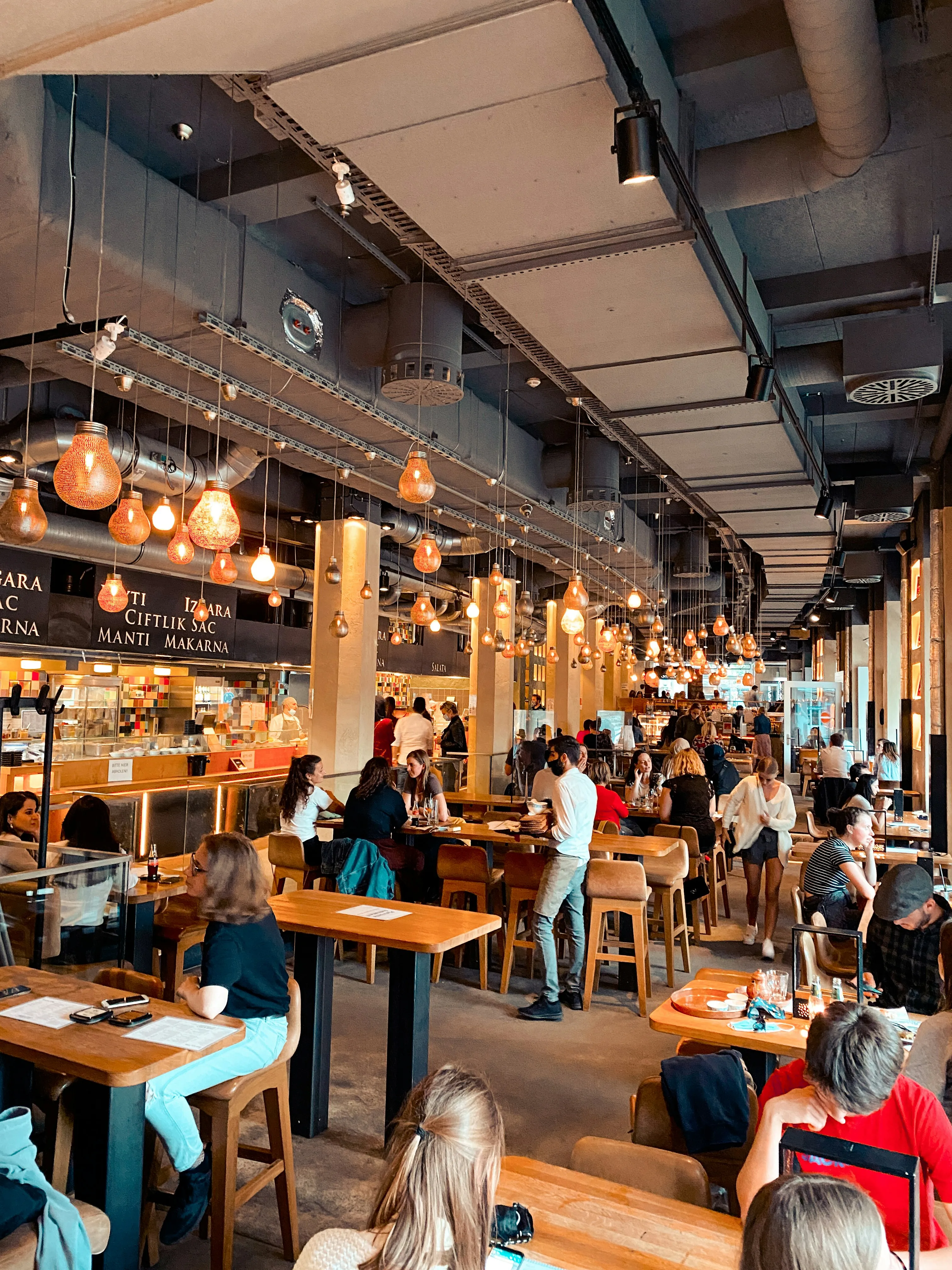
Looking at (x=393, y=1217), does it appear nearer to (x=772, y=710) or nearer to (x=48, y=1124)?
(x=48, y=1124)

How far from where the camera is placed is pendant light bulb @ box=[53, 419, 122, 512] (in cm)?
337

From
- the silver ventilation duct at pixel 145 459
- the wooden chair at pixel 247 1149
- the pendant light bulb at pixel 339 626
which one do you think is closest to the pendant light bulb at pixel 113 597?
the silver ventilation duct at pixel 145 459

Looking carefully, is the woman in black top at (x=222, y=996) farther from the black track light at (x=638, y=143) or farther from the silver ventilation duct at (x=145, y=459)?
the silver ventilation duct at (x=145, y=459)

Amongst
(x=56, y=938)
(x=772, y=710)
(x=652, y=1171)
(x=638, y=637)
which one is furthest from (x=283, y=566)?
(x=772, y=710)

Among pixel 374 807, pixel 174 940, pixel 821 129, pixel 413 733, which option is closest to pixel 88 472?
pixel 174 940

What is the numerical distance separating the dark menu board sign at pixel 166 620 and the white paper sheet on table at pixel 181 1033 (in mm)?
7981

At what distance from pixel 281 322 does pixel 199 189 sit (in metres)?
0.82

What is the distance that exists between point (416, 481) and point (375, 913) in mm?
2194

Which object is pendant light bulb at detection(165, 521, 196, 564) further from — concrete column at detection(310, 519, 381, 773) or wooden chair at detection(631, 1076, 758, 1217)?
concrete column at detection(310, 519, 381, 773)

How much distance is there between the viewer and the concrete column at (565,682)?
1664 cm

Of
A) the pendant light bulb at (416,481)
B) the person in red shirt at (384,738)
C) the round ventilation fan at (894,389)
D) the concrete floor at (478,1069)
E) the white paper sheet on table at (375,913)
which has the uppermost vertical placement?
the round ventilation fan at (894,389)

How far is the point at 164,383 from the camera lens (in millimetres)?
5805

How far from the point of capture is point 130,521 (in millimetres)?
4195

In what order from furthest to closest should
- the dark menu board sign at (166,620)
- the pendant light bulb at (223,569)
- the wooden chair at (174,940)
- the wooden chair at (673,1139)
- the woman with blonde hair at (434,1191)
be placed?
the dark menu board sign at (166,620) → the pendant light bulb at (223,569) → the wooden chair at (174,940) → the wooden chair at (673,1139) → the woman with blonde hair at (434,1191)
